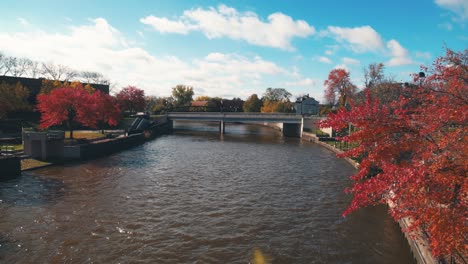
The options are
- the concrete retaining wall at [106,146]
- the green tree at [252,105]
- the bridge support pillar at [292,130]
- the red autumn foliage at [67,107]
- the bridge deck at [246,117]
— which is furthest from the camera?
the green tree at [252,105]

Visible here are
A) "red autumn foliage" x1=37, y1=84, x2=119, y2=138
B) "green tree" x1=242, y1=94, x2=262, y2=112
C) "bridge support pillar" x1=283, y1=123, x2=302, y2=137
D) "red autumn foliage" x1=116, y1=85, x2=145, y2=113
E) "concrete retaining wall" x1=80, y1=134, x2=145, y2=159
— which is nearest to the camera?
"concrete retaining wall" x1=80, y1=134, x2=145, y2=159

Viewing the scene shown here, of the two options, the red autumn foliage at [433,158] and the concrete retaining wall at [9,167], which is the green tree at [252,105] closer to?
the concrete retaining wall at [9,167]

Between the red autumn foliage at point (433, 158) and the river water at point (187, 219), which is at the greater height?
the red autumn foliage at point (433, 158)

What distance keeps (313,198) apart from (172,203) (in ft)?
37.4

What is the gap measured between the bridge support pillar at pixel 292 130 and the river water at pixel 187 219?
39832 mm

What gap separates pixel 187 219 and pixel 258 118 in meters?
52.1

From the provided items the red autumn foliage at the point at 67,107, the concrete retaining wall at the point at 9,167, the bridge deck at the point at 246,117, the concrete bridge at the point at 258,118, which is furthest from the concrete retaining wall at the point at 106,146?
the concrete bridge at the point at 258,118

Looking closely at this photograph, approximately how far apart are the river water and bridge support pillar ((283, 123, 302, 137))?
1568 inches

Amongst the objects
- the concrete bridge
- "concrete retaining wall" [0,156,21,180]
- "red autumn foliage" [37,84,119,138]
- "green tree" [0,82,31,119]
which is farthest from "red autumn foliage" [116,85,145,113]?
"concrete retaining wall" [0,156,21,180]

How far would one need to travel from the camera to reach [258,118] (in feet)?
226

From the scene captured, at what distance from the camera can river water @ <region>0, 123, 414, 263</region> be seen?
1441 cm

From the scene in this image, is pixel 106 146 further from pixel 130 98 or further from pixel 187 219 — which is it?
pixel 130 98

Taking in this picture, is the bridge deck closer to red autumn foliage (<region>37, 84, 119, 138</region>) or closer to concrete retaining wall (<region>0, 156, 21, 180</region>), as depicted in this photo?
red autumn foliage (<region>37, 84, 119, 138</region>)

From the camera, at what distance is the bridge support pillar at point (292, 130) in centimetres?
7126
